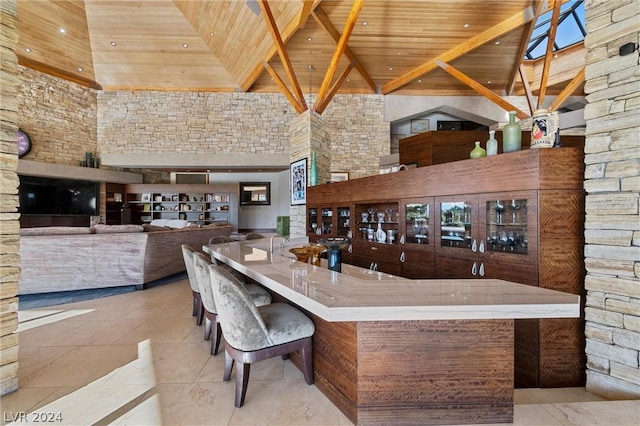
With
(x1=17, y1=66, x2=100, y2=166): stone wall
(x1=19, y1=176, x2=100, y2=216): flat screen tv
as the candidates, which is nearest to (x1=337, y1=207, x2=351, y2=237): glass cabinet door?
(x1=17, y1=66, x2=100, y2=166): stone wall

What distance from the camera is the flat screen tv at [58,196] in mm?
7332

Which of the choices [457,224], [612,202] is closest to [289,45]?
[457,224]

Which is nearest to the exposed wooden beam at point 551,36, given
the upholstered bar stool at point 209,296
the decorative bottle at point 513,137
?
the decorative bottle at point 513,137

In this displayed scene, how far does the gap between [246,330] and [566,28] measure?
37.7 ft

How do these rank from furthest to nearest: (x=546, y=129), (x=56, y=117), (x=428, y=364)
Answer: (x=56, y=117) < (x=546, y=129) < (x=428, y=364)

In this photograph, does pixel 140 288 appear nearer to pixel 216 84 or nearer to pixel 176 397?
pixel 176 397

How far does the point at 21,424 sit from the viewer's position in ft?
5.26

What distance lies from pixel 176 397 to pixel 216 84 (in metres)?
8.13

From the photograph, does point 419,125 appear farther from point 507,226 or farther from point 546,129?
point 507,226

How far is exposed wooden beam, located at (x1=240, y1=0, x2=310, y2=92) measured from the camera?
17.4 ft

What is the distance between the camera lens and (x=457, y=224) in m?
2.60

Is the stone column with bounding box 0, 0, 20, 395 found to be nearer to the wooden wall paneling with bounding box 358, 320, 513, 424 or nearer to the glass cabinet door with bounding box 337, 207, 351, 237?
the wooden wall paneling with bounding box 358, 320, 513, 424

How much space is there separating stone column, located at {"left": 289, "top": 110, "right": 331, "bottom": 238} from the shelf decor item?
3.86 m

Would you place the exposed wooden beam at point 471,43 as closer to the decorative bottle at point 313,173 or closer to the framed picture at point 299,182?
the decorative bottle at point 313,173
